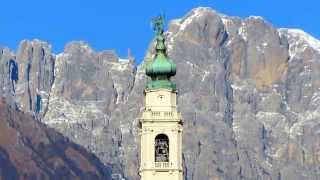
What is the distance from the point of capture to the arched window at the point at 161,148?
124625mm

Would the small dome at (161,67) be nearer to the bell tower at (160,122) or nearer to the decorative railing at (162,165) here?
the bell tower at (160,122)

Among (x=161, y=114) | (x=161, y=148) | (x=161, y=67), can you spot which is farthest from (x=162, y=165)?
(x=161, y=67)

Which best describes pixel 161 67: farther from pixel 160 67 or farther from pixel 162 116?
pixel 162 116

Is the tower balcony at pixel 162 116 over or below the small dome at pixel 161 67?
below

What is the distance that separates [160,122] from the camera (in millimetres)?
123875

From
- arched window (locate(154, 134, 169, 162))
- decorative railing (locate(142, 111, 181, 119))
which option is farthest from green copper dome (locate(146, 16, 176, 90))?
arched window (locate(154, 134, 169, 162))

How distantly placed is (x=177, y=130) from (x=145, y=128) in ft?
7.19

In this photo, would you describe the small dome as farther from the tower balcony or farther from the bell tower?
the tower balcony

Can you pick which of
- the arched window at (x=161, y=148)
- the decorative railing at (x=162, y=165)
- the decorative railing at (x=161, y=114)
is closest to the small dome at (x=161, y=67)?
the decorative railing at (x=161, y=114)

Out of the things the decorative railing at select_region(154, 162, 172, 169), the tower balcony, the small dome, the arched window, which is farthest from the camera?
the arched window

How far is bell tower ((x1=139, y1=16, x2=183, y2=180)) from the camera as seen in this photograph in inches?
4870

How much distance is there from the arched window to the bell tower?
7 centimetres

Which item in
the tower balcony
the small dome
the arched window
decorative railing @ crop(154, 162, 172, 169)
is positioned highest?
the small dome

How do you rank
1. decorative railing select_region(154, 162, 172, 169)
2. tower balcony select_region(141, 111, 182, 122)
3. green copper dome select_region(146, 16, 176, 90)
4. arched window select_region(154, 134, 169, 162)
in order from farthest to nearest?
arched window select_region(154, 134, 169, 162) < decorative railing select_region(154, 162, 172, 169) < green copper dome select_region(146, 16, 176, 90) < tower balcony select_region(141, 111, 182, 122)
